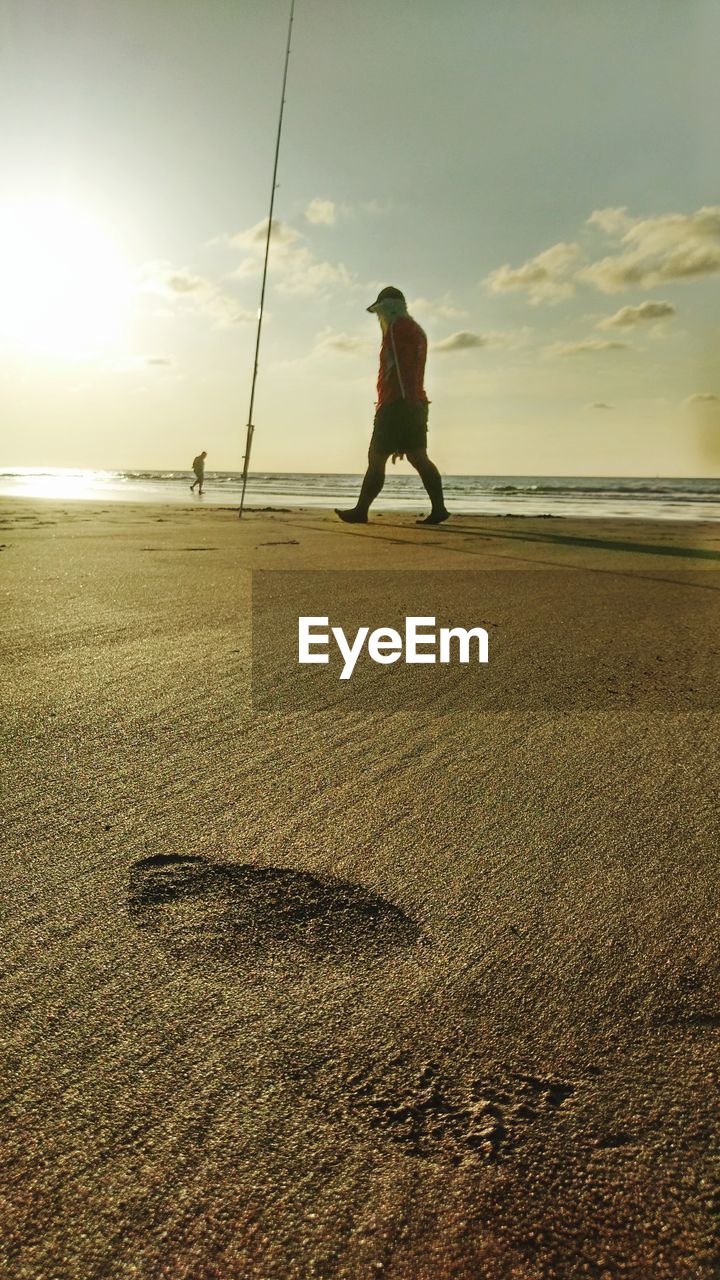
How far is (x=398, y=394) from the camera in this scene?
29.3 ft

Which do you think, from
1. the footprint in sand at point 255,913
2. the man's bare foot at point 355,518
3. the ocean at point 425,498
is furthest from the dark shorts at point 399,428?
the footprint in sand at point 255,913

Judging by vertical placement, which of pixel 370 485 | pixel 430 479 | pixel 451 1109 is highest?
pixel 430 479

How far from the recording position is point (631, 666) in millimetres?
2684

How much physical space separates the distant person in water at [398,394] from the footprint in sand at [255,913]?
25.6 feet

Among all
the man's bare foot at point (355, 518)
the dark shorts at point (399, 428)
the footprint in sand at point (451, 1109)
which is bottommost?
the footprint in sand at point (451, 1109)

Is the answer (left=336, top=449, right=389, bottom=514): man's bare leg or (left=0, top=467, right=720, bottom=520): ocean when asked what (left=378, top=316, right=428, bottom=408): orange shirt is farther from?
(left=0, top=467, right=720, bottom=520): ocean

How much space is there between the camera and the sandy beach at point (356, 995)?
27.3 inches

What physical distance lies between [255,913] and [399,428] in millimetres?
8358

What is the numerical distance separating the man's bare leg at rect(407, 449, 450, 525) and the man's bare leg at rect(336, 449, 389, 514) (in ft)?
1.10

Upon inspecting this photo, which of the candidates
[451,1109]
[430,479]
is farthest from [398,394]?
[451,1109]

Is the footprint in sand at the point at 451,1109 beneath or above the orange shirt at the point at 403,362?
beneath

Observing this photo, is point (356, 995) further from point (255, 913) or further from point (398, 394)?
point (398, 394)

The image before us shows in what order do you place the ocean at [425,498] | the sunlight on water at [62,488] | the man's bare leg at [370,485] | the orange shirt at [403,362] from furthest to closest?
the sunlight on water at [62,488] < the ocean at [425,498] < the man's bare leg at [370,485] < the orange shirt at [403,362]

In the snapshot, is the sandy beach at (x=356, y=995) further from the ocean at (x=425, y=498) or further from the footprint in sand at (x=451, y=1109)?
the ocean at (x=425, y=498)
